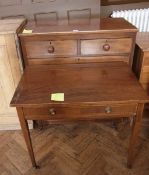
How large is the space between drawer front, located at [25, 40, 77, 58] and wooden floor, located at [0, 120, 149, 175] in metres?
0.74

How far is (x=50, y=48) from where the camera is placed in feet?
4.82

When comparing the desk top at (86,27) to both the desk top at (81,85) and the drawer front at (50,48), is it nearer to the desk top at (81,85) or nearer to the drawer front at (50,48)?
the drawer front at (50,48)

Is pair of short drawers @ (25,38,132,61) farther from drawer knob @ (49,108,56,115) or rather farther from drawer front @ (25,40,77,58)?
drawer knob @ (49,108,56,115)

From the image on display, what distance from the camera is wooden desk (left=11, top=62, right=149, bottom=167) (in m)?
1.08

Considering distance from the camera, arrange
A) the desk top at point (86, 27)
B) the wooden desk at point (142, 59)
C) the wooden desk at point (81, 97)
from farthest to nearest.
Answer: the wooden desk at point (142, 59) < the desk top at point (86, 27) < the wooden desk at point (81, 97)

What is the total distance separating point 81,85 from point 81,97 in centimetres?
13

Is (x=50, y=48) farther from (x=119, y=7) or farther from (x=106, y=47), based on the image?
(x=119, y=7)

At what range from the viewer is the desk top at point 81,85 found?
42.3 inches

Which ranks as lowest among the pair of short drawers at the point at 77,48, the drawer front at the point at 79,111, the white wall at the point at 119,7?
the drawer front at the point at 79,111

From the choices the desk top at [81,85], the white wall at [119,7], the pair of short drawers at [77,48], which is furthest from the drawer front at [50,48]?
the white wall at [119,7]

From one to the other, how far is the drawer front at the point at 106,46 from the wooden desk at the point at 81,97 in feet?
0.77

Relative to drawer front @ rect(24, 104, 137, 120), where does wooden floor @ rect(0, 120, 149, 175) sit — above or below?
below

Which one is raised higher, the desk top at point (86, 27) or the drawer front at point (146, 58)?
the desk top at point (86, 27)

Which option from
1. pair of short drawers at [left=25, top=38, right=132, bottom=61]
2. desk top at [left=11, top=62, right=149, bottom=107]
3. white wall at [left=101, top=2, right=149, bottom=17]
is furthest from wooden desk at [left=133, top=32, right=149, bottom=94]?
white wall at [left=101, top=2, right=149, bottom=17]
